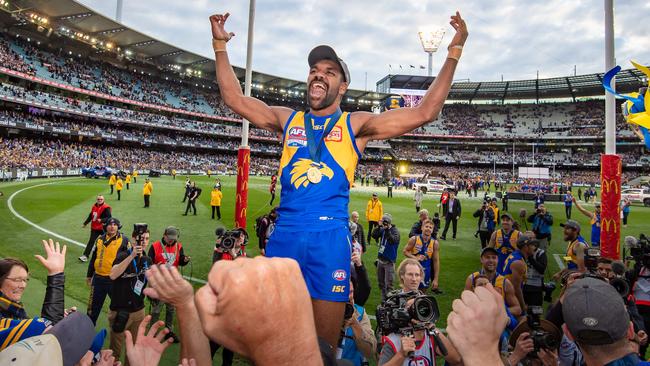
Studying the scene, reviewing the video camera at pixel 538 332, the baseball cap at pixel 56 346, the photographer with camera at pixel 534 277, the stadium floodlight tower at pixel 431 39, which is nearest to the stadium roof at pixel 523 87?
the stadium floodlight tower at pixel 431 39

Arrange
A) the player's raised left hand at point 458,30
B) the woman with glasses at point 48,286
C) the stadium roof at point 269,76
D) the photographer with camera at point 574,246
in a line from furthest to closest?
the stadium roof at point 269,76, the photographer with camera at point 574,246, the woman with glasses at point 48,286, the player's raised left hand at point 458,30

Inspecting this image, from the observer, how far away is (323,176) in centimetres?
213

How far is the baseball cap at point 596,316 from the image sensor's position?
169 centimetres

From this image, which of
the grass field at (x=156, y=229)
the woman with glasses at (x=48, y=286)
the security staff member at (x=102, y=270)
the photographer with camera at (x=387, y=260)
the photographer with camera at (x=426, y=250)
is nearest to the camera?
the woman with glasses at (x=48, y=286)

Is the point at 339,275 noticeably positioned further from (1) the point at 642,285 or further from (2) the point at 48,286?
(1) the point at 642,285

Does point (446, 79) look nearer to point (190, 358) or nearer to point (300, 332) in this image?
point (300, 332)

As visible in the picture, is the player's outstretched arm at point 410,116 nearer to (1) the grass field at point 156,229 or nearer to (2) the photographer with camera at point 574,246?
(1) the grass field at point 156,229

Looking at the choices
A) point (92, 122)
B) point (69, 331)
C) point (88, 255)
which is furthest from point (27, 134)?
point (69, 331)

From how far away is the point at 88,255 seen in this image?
10.7 m

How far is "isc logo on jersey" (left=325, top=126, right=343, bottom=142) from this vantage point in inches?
87.8

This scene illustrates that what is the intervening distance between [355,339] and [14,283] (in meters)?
3.22

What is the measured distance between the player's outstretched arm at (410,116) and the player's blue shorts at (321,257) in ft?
2.16

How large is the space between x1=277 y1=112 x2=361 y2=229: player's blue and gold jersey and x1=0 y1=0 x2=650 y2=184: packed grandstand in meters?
41.6

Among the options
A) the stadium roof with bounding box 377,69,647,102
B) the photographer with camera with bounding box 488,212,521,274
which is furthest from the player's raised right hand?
the stadium roof with bounding box 377,69,647,102
